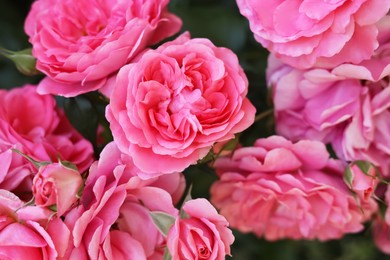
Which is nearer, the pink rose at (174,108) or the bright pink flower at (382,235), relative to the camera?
the pink rose at (174,108)

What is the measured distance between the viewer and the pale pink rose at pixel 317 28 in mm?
521

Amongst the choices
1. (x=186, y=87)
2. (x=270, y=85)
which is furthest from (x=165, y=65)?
(x=270, y=85)

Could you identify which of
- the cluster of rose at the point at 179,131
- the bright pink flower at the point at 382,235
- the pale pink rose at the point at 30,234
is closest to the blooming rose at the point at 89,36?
the cluster of rose at the point at 179,131

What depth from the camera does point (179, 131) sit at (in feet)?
1.73

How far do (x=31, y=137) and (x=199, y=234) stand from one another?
0.20 m

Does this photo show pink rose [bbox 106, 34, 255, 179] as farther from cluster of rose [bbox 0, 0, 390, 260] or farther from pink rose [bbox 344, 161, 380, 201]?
pink rose [bbox 344, 161, 380, 201]

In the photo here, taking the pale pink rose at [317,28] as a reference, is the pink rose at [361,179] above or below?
below

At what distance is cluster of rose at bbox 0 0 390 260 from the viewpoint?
517 millimetres

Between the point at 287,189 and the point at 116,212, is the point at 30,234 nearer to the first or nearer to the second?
the point at 116,212

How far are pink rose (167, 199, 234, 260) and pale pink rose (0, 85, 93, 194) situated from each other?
12 cm

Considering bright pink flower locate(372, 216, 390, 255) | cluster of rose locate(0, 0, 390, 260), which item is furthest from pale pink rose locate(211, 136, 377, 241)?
bright pink flower locate(372, 216, 390, 255)

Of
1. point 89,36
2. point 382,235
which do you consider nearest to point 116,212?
point 89,36

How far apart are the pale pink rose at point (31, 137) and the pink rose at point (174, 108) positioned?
0.09 metres

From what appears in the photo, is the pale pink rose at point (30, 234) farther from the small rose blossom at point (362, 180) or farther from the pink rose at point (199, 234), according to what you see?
the small rose blossom at point (362, 180)
